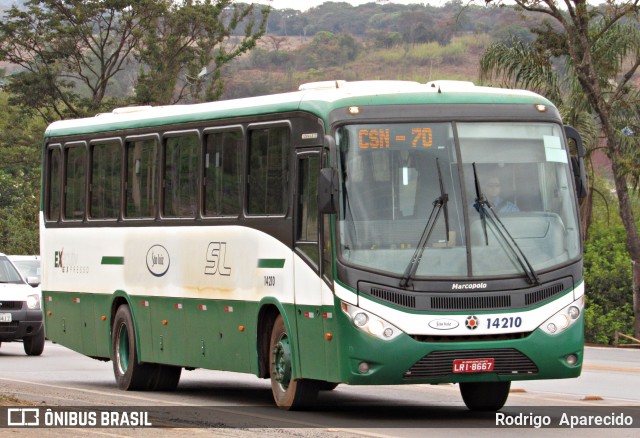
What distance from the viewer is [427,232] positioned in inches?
569

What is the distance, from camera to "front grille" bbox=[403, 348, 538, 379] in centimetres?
1421

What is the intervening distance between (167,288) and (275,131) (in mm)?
3178

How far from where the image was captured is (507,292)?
14398 millimetres

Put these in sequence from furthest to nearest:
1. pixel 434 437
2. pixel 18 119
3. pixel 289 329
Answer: pixel 18 119 < pixel 289 329 < pixel 434 437

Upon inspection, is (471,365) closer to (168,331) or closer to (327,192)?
(327,192)

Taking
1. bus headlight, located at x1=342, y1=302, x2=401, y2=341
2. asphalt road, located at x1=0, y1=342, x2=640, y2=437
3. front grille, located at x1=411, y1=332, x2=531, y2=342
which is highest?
bus headlight, located at x1=342, y1=302, x2=401, y2=341

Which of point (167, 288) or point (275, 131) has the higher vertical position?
point (275, 131)

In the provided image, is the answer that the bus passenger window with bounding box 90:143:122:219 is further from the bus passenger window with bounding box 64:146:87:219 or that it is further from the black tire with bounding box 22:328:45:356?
the black tire with bounding box 22:328:45:356

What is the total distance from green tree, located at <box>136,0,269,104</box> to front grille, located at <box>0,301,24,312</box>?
21.9 m

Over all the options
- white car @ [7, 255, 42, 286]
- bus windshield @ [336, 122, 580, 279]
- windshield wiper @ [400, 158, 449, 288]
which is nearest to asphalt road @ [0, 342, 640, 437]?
windshield wiper @ [400, 158, 449, 288]

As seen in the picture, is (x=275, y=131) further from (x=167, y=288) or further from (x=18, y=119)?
(x=18, y=119)

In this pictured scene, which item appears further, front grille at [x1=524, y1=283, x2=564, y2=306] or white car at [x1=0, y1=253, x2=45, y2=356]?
white car at [x1=0, y1=253, x2=45, y2=356]

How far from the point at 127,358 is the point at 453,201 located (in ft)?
22.0

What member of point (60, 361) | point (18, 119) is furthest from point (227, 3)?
point (60, 361)
